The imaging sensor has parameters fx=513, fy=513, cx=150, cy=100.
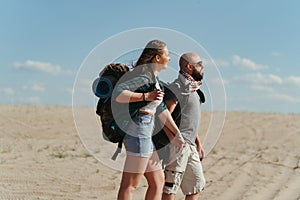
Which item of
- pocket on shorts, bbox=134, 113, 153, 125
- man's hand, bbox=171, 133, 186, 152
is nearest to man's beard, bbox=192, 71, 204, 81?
man's hand, bbox=171, 133, 186, 152

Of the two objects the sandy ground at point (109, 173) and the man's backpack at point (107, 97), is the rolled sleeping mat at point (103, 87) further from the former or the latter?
the sandy ground at point (109, 173)

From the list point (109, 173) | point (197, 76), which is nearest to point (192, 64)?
point (197, 76)

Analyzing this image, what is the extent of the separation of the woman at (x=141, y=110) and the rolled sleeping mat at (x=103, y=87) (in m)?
0.09

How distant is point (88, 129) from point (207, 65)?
133cm

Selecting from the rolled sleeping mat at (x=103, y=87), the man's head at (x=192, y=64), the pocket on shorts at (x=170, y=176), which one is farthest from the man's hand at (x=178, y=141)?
the rolled sleeping mat at (x=103, y=87)

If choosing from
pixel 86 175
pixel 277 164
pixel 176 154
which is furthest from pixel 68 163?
pixel 176 154

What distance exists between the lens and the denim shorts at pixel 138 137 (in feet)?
14.4

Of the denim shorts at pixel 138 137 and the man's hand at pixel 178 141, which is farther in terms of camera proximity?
the man's hand at pixel 178 141

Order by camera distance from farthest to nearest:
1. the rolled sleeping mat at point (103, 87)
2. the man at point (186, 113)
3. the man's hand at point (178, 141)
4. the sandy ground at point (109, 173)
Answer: the sandy ground at point (109, 173), the man at point (186, 113), the man's hand at point (178, 141), the rolled sleeping mat at point (103, 87)

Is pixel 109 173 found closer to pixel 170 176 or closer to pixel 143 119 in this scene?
pixel 170 176

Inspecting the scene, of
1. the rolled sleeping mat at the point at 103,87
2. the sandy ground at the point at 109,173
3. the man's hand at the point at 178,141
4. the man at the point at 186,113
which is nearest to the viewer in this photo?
the rolled sleeping mat at the point at 103,87

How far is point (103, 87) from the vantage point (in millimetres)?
4359

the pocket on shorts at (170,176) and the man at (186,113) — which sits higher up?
the man at (186,113)

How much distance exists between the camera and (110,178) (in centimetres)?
895
